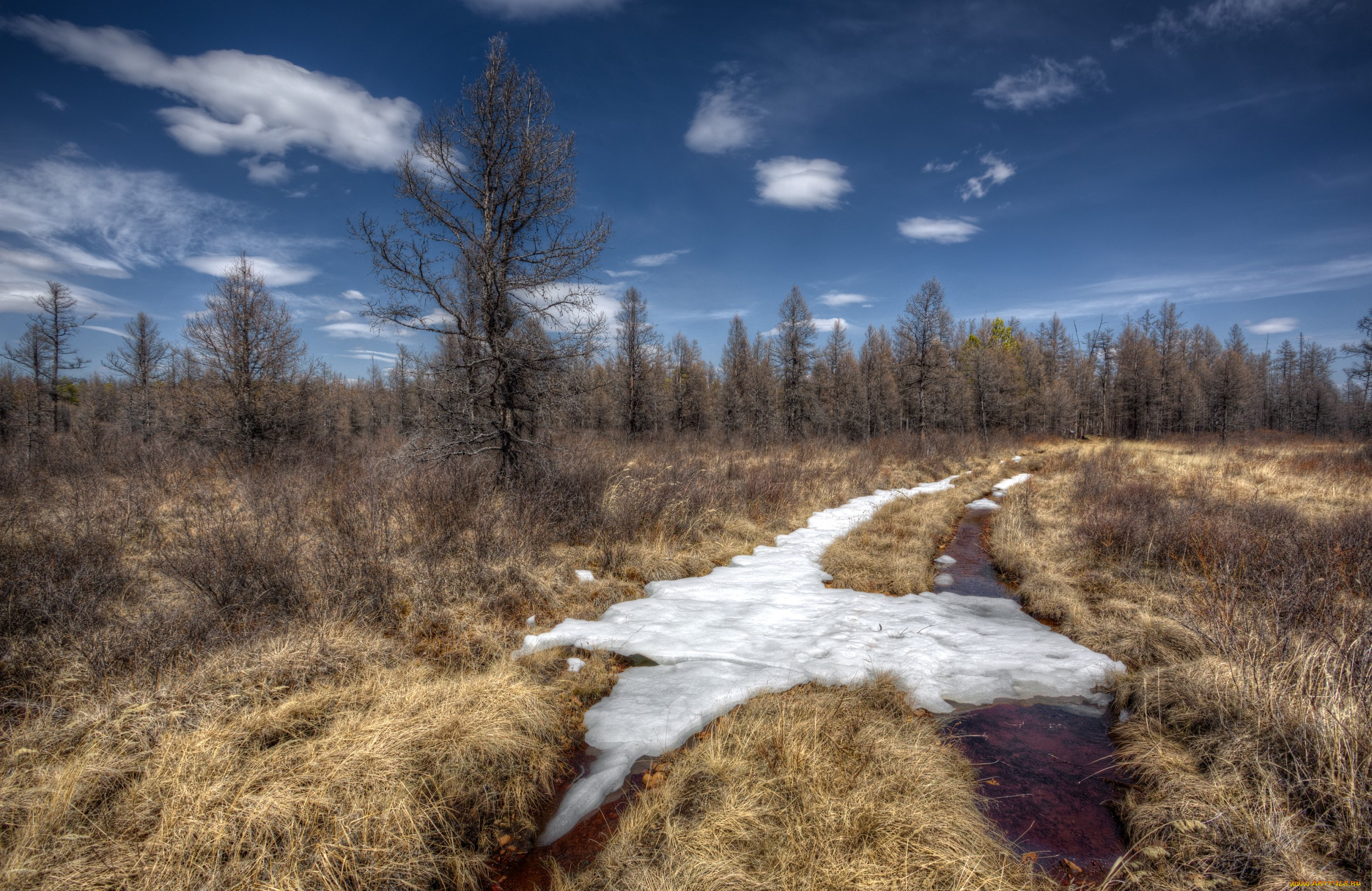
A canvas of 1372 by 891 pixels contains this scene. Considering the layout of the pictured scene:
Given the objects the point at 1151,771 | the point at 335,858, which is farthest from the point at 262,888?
the point at 1151,771

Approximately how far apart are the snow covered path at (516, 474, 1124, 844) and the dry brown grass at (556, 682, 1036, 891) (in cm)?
46

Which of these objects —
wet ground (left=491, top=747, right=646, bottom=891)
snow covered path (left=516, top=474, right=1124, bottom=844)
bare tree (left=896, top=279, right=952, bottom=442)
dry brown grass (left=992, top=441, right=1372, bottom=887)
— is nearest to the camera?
dry brown grass (left=992, top=441, right=1372, bottom=887)

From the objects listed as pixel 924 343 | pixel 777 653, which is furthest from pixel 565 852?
pixel 924 343

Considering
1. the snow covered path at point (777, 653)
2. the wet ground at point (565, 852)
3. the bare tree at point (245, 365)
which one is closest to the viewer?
the wet ground at point (565, 852)

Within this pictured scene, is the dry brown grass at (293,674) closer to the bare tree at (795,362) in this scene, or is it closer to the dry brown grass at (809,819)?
the dry brown grass at (809,819)

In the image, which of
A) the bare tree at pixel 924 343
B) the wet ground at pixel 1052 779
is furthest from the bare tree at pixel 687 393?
the wet ground at pixel 1052 779

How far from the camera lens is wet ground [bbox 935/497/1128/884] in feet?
9.08

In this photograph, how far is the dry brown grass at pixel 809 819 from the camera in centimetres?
238

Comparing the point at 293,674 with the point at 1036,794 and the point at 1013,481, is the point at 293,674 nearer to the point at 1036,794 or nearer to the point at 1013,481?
the point at 1036,794

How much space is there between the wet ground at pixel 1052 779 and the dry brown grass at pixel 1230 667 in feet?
0.54

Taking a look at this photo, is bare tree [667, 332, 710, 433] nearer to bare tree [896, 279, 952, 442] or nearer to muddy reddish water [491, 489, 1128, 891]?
bare tree [896, 279, 952, 442]

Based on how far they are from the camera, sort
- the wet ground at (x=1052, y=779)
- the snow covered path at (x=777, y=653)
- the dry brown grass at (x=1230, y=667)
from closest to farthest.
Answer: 1. the dry brown grass at (x=1230, y=667)
2. the wet ground at (x=1052, y=779)
3. the snow covered path at (x=777, y=653)

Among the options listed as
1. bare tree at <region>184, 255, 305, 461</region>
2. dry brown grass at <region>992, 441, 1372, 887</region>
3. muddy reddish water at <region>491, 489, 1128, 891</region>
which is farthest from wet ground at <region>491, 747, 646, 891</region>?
bare tree at <region>184, 255, 305, 461</region>

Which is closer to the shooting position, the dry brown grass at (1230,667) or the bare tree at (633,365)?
the dry brown grass at (1230,667)
